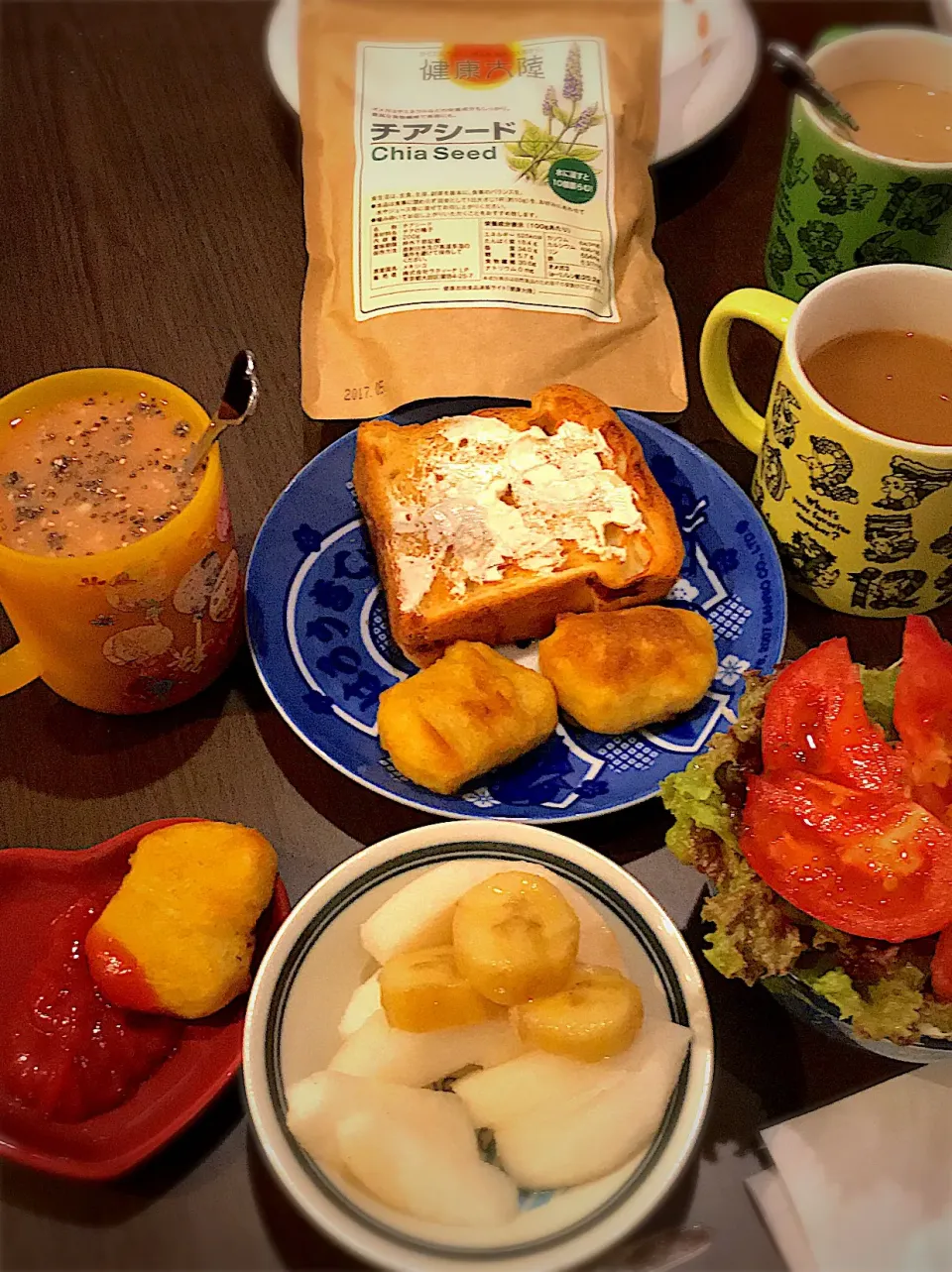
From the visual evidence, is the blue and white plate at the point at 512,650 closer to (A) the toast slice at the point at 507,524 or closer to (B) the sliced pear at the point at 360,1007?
(A) the toast slice at the point at 507,524

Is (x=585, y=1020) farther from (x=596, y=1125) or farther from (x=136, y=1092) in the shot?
(x=136, y=1092)

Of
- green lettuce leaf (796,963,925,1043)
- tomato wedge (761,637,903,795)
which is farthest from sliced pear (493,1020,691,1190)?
tomato wedge (761,637,903,795)

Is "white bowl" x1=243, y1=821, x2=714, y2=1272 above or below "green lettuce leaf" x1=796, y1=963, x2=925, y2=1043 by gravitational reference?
below

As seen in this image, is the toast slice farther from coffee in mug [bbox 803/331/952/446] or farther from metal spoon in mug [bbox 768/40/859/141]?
metal spoon in mug [bbox 768/40/859/141]

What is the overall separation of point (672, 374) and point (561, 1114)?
2.74 feet

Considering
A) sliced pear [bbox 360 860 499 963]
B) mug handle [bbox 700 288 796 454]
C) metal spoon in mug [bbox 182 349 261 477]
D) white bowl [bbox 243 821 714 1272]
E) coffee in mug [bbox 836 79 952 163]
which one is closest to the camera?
white bowl [bbox 243 821 714 1272]

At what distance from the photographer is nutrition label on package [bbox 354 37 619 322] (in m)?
1.26

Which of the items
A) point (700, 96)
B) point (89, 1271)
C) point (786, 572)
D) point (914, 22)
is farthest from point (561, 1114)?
point (914, 22)

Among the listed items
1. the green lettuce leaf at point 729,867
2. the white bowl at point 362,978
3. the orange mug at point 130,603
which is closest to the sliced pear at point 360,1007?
the white bowl at point 362,978

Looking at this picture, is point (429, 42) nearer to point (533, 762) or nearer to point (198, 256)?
point (198, 256)

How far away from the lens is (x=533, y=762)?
37.1 inches

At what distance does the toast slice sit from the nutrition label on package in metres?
0.23

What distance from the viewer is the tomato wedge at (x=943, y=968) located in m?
0.66

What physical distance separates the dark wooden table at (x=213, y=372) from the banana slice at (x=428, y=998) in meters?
0.17
